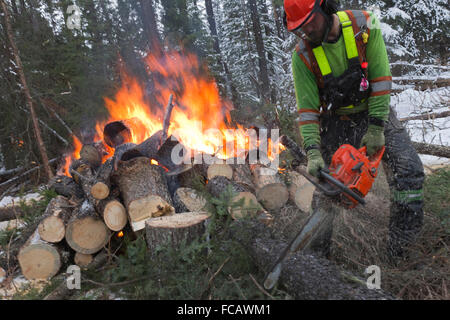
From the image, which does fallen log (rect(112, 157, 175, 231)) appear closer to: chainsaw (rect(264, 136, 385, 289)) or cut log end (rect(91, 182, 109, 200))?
cut log end (rect(91, 182, 109, 200))

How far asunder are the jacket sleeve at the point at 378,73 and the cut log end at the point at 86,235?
3.31 metres

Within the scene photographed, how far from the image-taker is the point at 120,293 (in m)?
2.74

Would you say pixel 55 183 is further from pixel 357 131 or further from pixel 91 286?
pixel 357 131

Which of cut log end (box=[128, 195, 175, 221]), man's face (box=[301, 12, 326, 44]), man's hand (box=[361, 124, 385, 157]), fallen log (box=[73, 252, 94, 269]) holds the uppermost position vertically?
man's face (box=[301, 12, 326, 44])

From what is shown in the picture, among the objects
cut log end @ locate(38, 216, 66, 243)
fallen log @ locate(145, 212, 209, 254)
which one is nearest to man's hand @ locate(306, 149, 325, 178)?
fallen log @ locate(145, 212, 209, 254)

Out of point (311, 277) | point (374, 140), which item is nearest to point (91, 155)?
point (311, 277)

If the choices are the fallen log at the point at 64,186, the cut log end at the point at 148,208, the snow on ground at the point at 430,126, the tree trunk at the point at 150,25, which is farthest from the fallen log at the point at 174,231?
the tree trunk at the point at 150,25

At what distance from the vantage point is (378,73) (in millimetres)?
2629

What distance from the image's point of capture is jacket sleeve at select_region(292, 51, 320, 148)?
285 centimetres

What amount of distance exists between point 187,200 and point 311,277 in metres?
2.18

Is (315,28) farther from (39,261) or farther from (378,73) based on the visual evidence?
(39,261)

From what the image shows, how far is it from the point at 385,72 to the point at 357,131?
0.60 m

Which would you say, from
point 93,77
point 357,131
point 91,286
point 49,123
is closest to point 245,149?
point 357,131
